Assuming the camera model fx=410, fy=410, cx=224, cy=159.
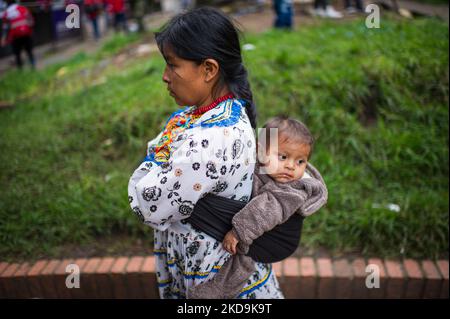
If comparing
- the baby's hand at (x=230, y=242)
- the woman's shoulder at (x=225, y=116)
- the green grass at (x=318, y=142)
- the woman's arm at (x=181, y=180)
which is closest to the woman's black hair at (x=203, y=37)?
the woman's shoulder at (x=225, y=116)

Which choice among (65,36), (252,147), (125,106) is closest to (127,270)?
(252,147)

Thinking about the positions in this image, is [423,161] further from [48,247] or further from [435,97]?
[48,247]

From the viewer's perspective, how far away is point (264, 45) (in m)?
5.23

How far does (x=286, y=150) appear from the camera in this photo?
1563mm

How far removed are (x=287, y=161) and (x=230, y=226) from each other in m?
0.33

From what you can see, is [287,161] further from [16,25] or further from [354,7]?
[354,7]

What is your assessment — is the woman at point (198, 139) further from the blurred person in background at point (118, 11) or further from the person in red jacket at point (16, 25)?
the blurred person in background at point (118, 11)

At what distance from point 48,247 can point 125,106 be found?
173 cm

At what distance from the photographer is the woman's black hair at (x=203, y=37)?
4.59ft

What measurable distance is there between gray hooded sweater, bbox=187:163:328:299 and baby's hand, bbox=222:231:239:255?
2cm

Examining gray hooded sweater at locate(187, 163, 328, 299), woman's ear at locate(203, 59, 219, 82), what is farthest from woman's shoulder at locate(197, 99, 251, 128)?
gray hooded sweater at locate(187, 163, 328, 299)

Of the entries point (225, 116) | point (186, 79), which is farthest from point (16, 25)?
point (225, 116)

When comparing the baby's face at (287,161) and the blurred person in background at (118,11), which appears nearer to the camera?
the baby's face at (287,161)

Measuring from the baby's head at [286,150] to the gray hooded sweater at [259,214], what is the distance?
0.04 m
